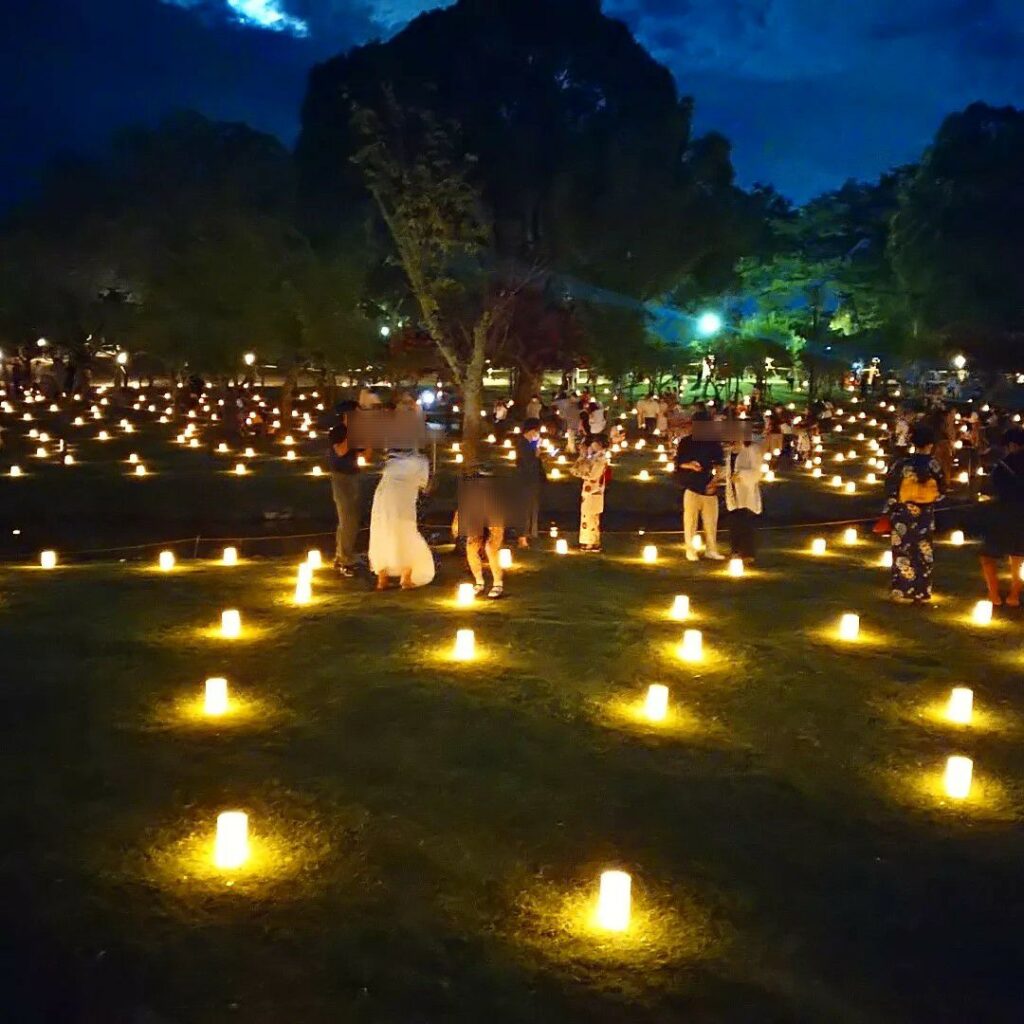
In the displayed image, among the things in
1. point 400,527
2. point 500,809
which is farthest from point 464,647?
Answer: point 500,809

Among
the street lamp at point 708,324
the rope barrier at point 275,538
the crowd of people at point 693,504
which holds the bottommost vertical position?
the rope barrier at point 275,538

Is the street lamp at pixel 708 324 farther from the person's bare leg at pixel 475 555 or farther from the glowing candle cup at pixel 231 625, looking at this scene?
the glowing candle cup at pixel 231 625

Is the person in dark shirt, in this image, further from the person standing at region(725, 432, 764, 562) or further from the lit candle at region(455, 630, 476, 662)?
the lit candle at region(455, 630, 476, 662)

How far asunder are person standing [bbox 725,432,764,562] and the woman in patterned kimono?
226cm

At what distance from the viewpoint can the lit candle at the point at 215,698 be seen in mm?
7328

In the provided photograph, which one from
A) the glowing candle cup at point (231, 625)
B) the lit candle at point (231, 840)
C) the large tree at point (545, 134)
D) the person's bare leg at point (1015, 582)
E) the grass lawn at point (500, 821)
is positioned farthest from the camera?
the large tree at point (545, 134)

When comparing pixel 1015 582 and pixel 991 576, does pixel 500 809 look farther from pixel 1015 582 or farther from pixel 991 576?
pixel 1015 582

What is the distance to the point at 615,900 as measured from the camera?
4.75m

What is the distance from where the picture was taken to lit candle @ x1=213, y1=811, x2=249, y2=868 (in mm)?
5180

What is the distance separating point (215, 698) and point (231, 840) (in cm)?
227

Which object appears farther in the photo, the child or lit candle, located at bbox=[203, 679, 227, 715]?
the child

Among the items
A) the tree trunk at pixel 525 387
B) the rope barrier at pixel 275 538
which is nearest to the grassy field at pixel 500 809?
the rope barrier at pixel 275 538

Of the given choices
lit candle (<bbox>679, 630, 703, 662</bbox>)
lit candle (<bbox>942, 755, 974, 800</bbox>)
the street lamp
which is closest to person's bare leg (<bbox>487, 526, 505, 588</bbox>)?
lit candle (<bbox>679, 630, 703, 662</bbox>)

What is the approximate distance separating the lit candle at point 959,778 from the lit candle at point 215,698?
15.0 feet
